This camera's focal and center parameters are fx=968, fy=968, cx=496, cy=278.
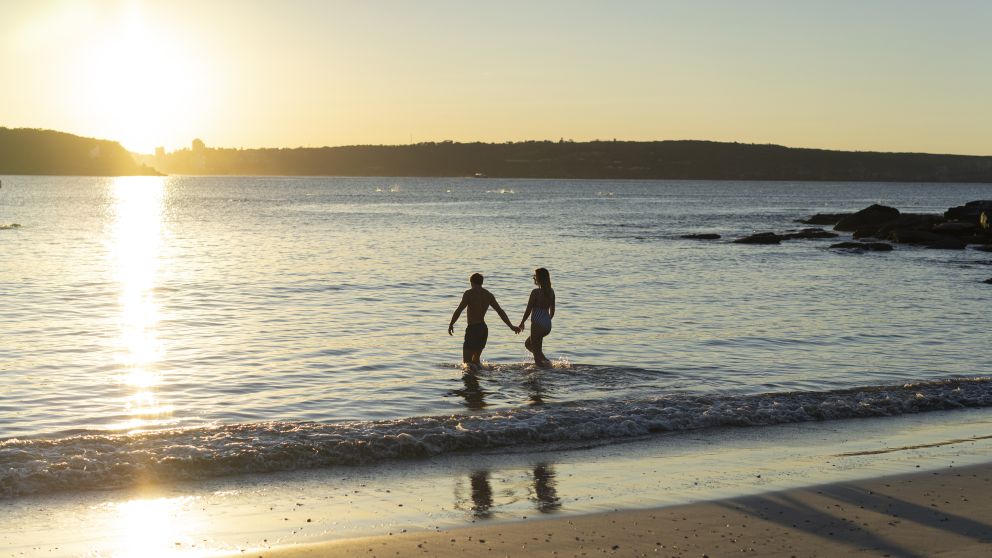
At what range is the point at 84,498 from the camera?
909 centimetres

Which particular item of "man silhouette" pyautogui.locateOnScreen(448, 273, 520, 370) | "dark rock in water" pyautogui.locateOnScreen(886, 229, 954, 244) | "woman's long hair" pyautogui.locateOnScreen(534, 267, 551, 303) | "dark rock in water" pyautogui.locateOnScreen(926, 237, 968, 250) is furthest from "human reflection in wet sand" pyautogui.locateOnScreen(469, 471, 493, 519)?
"dark rock in water" pyautogui.locateOnScreen(886, 229, 954, 244)

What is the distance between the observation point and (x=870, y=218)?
6128 centimetres

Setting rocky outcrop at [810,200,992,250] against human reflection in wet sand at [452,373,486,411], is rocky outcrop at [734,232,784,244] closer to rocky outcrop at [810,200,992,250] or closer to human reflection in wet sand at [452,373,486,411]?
rocky outcrop at [810,200,992,250]

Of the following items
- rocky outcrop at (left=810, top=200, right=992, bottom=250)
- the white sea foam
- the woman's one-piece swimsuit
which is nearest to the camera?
the white sea foam

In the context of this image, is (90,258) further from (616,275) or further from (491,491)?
(491,491)

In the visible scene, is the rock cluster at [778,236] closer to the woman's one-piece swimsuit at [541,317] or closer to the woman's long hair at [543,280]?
the woman's one-piece swimsuit at [541,317]

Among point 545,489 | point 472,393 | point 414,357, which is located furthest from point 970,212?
point 545,489

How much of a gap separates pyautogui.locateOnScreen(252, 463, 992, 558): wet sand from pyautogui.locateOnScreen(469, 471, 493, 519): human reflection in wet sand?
453 millimetres

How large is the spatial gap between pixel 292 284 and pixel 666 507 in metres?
23.4

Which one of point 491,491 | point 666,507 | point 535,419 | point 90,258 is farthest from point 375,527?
point 90,258

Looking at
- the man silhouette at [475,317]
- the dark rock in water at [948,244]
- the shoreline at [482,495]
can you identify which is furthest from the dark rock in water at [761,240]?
the shoreline at [482,495]

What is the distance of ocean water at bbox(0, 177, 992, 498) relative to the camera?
36.9ft

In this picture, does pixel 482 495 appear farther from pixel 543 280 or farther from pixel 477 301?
pixel 477 301

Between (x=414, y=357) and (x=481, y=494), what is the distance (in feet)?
28.0
